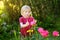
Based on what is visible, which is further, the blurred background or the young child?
the blurred background

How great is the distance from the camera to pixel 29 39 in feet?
12.8

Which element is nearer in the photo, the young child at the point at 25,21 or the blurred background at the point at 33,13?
the young child at the point at 25,21

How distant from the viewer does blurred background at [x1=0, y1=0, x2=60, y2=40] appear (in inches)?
238

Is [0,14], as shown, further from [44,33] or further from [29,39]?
[44,33]

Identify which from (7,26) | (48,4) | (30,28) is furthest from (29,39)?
(48,4)

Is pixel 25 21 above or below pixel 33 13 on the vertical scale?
above

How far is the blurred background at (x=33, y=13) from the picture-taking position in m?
6.04

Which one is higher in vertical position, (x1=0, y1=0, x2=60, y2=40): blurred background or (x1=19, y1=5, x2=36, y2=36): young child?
(x1=19, y1=5, x2=36, y2=36): young child

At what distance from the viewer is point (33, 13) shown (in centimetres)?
625

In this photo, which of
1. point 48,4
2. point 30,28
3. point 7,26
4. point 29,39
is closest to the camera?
point 29,39

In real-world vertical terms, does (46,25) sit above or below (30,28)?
below

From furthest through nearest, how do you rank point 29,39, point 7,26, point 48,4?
1. point 48,4
2. point 7,26
3. point 29,39

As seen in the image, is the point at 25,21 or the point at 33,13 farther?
the point at 33,13

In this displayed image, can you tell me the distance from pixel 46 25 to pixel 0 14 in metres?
1.03
